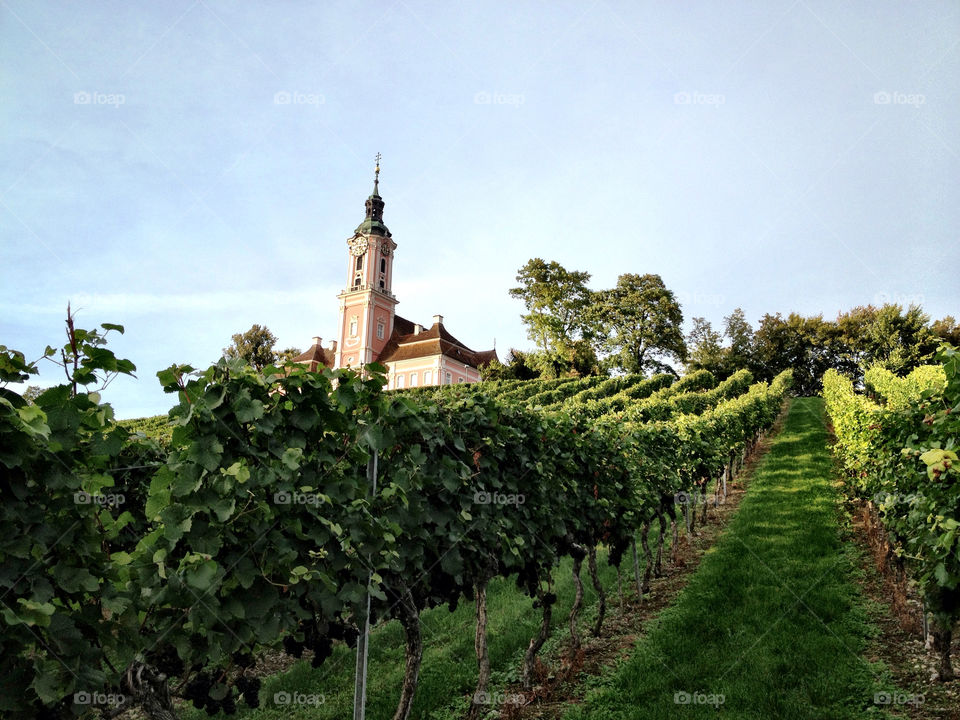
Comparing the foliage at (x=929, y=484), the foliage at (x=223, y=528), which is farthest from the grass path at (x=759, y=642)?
the foliage at (x=223, y=528)

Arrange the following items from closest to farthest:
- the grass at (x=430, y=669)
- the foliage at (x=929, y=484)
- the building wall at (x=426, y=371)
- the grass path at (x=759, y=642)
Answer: the foliage at (x=929, y=484) < the grass path at (x=759, y=642) < the grass at (x=430, y=669) < the building wall at (x=426, y=371)

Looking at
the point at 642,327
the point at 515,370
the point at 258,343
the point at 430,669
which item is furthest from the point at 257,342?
the point at 430,669

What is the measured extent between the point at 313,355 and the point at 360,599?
6540cm

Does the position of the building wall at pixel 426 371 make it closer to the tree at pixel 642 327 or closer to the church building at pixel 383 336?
the church building at pixel 383 336

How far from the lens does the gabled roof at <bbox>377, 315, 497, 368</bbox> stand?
204 ft

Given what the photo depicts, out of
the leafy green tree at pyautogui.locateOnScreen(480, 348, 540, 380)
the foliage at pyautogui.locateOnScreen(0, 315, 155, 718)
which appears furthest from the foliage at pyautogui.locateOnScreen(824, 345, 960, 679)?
the leafy green tree at pyautogui.locateOnScreen(480, 348, 540, 380)

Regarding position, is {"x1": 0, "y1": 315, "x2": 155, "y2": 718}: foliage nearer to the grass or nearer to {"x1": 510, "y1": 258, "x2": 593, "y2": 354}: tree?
the grass

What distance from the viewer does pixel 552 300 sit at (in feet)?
177

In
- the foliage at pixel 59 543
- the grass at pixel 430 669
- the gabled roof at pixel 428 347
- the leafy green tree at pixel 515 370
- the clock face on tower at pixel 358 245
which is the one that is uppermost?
the clock face on tower at pixel 358 245

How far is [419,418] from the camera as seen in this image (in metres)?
4.18

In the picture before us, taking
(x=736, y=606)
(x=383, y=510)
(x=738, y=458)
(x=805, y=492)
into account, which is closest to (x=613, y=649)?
(x=736, y=606)

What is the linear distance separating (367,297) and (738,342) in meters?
38.0

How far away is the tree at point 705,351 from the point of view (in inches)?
2211

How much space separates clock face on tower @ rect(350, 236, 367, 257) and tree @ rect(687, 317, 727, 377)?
3577 centimetres
